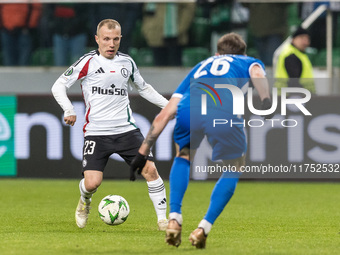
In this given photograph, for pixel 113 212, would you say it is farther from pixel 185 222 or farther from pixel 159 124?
pixel 159 124

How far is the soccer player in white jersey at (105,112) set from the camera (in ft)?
23.9

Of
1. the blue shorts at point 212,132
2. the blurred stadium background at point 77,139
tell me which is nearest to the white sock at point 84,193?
the blue shorts at point 212,132

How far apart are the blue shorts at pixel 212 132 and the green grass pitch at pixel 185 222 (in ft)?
2.44

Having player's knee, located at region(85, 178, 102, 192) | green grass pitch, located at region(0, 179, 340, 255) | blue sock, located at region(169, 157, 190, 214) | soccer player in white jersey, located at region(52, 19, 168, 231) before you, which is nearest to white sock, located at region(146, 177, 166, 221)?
soccer player in white jersey, located at region(52, 19, 168, 231)

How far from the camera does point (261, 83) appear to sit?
5.69 meters

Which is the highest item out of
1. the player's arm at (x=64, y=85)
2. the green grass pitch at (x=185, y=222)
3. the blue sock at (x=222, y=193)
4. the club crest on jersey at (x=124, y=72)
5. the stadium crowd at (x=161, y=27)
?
the stadium crowd at (x=161, y=27)

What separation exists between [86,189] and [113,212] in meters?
0.33

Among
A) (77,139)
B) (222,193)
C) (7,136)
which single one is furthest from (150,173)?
(7,136)

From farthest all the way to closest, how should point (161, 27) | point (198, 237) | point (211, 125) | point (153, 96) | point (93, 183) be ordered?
point (161, 27), point (153, 96), point (93, 183), point (211, 125), point (198, 237)

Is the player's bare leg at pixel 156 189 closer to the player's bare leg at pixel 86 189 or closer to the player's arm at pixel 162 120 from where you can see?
the player's bare leg at pixel 86 189

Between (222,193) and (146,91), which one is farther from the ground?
(146,91)

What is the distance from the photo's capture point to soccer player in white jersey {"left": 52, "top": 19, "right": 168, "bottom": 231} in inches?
287

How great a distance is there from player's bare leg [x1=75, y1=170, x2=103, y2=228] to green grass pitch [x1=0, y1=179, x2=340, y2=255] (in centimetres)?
10

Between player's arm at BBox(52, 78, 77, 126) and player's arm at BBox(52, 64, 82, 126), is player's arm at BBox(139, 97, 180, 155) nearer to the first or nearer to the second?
player's arm at BBox(52, 78, 77, 126)
